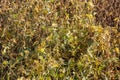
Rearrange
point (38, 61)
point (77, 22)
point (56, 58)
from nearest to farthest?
point (38, 61)
point (56, 58)
point (77, 22)

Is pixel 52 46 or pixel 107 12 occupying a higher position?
pixel 107 12

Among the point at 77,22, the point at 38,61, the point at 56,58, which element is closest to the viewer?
the point at 38,61

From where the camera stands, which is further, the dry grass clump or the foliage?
the dry grass clump

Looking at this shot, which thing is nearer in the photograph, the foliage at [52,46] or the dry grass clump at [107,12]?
the foliage at [52,46]

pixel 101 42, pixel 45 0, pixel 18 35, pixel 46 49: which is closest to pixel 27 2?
pixel 45 0

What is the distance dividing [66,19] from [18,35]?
1.63 feet

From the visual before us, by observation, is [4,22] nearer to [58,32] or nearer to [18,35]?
[18,35]

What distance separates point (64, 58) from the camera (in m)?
2.53

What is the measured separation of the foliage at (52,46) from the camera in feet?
7.51

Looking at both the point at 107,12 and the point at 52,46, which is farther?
the point at 107,12

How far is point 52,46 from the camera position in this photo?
2434 mm

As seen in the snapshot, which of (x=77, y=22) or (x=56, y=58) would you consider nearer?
(x=56, y=58)

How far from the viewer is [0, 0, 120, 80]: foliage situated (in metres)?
2.29

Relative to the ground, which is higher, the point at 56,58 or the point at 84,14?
the point at 84,14
